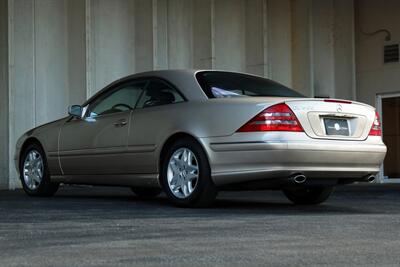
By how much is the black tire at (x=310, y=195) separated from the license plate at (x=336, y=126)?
1.05 metres

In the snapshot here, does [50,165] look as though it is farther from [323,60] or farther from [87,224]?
[323,60]

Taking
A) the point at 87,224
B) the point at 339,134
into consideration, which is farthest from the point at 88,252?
the point at 339,134

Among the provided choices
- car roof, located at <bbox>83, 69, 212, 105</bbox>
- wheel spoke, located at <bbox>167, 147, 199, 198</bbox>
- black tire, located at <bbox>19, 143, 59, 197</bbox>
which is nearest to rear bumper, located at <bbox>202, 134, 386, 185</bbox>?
wheel spoke, located at <bbox>167, 147, 199, 198</bbox>

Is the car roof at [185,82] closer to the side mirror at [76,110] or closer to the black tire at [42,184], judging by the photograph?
the side mirror at [76,110]

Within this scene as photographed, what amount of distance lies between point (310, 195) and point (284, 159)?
1510 millimetres

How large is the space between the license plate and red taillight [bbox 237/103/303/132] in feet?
1.01

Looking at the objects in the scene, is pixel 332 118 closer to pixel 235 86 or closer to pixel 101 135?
pixel 235 86

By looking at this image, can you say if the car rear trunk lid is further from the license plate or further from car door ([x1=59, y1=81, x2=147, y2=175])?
car door ([x1=59, y1=81, x2=147, y2=175])

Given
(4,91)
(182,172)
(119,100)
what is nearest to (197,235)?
(182,172)

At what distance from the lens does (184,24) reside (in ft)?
46.0

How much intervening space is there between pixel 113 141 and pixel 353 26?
924cm

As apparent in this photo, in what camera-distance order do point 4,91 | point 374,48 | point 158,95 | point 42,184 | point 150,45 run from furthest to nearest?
point 374,48, point 150,45, point 4,91, point 42,184, point 158,95

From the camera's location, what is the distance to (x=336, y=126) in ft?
20.5

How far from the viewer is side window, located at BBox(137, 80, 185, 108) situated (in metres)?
6.80
